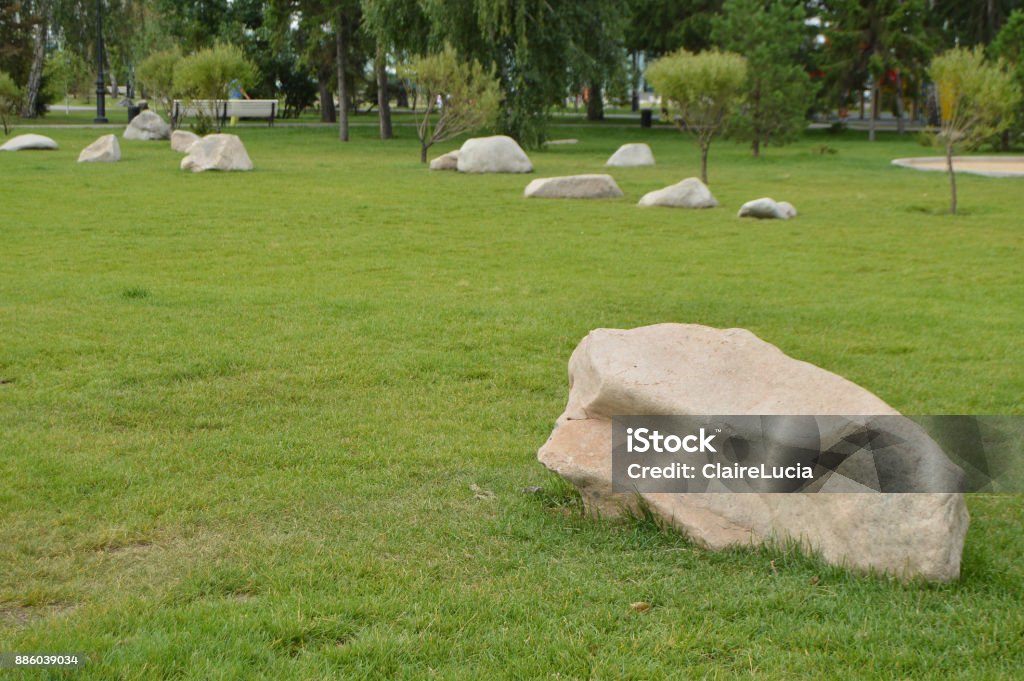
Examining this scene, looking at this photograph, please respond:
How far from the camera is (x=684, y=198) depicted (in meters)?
17.2

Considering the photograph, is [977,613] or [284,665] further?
[977,613]

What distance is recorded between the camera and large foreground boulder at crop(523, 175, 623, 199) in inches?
722

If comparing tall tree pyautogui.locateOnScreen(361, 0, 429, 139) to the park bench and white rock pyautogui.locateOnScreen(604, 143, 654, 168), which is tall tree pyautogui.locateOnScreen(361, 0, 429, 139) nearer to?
the park bench

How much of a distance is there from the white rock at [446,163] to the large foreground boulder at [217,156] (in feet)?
13.1

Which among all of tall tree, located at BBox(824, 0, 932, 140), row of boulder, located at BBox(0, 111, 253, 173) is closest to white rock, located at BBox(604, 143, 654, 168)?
row of boulder, located at BBox(0, 111, 253, 173)

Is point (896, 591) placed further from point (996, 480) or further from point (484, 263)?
point (484, 263)

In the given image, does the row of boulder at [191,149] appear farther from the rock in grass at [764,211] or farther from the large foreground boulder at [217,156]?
the rock in grass at [764,211]

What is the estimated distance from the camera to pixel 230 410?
20.9 feet

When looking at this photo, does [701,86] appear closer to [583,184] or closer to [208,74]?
[583,184]

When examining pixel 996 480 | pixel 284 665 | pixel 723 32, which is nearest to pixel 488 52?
pixel 723 32

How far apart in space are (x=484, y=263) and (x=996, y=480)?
7.19m
